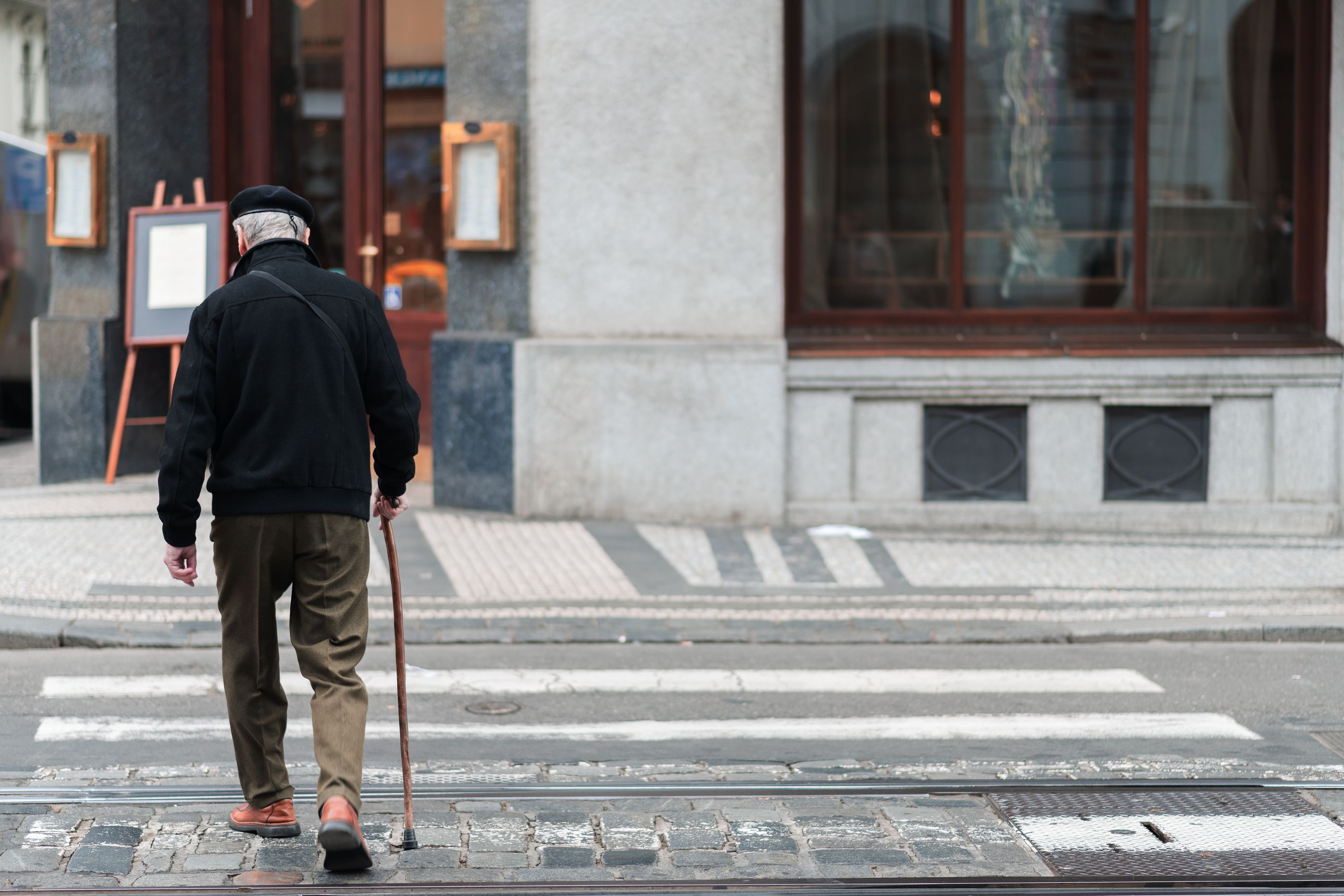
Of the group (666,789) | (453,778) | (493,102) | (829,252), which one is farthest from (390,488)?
(829,252)

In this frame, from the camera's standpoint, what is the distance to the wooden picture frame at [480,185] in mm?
10727

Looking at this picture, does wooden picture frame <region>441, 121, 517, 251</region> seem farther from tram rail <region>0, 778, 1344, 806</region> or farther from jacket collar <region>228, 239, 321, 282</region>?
jacket collar <region>228, 239, 321, 282</region>

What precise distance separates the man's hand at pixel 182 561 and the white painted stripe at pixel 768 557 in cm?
492

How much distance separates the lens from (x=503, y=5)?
10.7m

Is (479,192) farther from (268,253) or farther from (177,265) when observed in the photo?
(268,253)

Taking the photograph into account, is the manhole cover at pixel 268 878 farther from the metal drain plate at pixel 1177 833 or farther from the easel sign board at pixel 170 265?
the easel sign board at pixel 170 265

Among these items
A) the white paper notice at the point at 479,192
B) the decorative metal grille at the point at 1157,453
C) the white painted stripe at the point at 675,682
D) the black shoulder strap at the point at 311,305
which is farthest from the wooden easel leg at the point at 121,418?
the black shoulder strap at the point at 311,305

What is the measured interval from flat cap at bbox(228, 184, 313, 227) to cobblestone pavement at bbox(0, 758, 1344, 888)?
70.5 inches

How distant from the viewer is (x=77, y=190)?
468 inches

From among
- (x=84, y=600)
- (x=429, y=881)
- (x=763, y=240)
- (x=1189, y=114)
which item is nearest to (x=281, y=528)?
(x=429, y=881)

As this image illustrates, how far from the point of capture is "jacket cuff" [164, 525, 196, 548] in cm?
443

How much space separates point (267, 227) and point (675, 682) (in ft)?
10.4

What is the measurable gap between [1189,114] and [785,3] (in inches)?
113

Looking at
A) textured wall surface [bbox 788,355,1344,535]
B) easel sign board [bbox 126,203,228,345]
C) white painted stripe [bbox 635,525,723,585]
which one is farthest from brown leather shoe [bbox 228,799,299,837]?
easel sign board [bbox 126,203,228,345]
